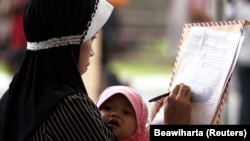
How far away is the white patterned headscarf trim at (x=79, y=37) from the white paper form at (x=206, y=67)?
1.01 ft

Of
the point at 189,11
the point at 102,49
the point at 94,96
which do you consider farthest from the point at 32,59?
the point at 102,49

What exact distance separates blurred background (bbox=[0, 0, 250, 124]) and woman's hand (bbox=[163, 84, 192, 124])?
6.97 ft

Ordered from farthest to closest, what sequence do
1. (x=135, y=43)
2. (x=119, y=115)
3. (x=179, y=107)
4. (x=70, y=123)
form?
(x=135, y=43) → (x=119, y=115) → (x=179, y=107) → (x=70, y=123)

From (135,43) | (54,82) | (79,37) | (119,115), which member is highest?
(135,43)

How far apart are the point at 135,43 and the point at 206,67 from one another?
9327mm

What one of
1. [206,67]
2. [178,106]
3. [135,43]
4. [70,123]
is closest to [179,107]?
[178,106]

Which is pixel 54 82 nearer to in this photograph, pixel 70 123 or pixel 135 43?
pixel 70 123

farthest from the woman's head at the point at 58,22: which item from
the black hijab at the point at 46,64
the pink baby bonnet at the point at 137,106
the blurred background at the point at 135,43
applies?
the blurred background at the point at 135,43

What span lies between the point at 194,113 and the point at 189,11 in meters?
3.45

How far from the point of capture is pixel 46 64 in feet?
5.77

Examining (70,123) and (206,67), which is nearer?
(70,123)

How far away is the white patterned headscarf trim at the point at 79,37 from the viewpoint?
1.77 metres

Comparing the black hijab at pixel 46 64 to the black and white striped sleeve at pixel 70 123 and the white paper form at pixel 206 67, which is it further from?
the white paper form at pixel 206 67

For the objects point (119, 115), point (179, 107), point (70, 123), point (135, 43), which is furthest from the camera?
point (135, 43)
